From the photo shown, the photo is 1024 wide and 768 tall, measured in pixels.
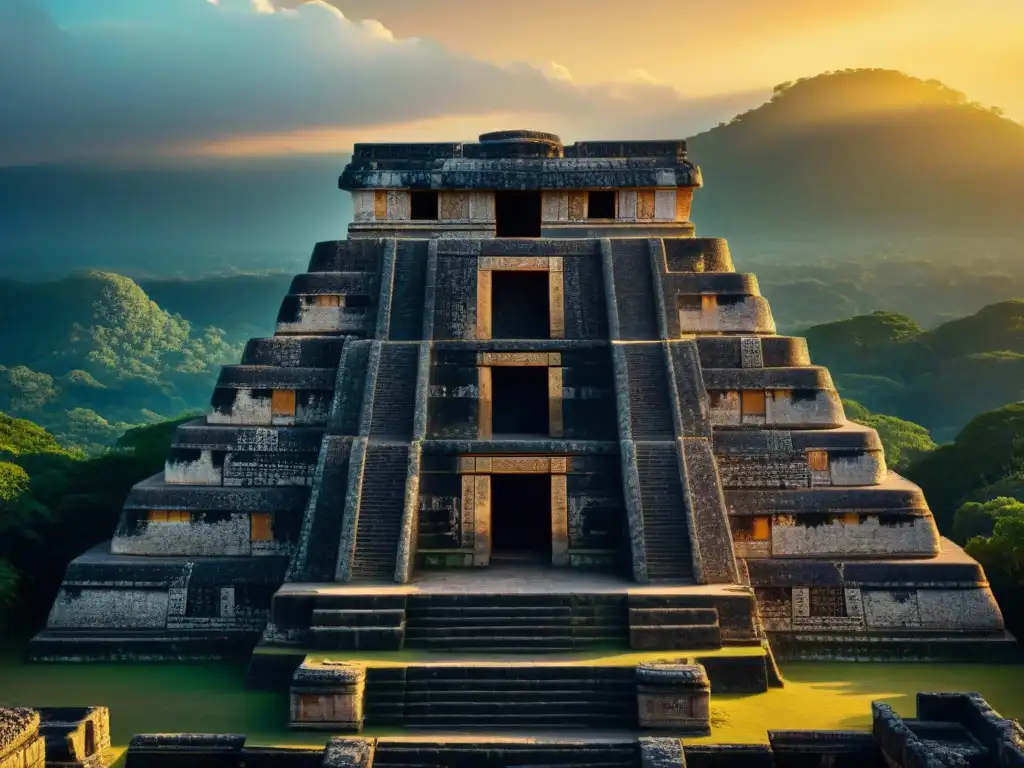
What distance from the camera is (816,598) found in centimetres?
1412

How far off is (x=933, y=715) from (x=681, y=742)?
2409 mm

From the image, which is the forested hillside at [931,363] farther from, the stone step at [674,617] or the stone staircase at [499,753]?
the stone staircase at [499,753]

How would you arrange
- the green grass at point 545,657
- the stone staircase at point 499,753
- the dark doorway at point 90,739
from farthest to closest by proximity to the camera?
the green grass at point 545,657 < the dark doorway at point 90,739 < the stone staircase at point 499,753

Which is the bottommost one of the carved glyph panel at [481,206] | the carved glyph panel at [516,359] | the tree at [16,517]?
the tree at [16,517]

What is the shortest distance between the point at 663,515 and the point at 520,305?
4689 millimetres

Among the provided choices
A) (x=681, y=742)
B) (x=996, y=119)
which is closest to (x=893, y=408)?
(x=681, y=742)

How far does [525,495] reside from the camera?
Result: 16.3 m

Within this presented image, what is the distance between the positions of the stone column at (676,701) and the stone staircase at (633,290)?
550 centimetres

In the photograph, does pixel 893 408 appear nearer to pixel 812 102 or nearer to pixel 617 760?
pixel 617 760

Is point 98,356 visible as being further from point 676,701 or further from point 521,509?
point 676,701

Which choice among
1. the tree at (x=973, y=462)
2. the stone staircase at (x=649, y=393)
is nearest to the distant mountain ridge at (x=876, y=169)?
the tree at (x=973, y=462)

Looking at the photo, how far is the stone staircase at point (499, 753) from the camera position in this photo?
1085 cm

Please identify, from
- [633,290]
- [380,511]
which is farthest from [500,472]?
[633,290]

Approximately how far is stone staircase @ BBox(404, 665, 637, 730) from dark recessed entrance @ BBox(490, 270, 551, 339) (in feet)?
20.4
